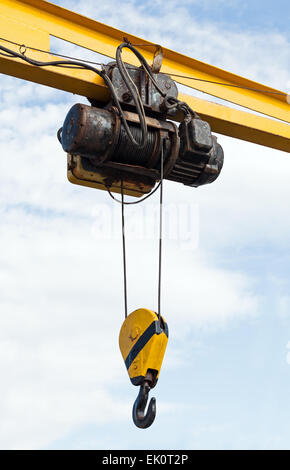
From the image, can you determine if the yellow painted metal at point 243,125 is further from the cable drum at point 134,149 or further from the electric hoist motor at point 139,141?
the cable drum at point 134,149

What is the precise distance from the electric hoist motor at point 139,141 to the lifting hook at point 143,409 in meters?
1.53

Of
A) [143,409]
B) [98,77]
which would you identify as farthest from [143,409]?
[98,77]

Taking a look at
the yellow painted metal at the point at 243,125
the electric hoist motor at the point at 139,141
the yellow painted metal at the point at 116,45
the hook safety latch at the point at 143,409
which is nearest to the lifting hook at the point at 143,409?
the hook safety latch at the point at 143,409

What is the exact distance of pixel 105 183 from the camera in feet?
16.5

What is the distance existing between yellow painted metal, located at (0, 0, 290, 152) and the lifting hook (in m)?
2.26

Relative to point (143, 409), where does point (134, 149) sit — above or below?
above

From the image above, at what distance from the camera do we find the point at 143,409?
414 cm

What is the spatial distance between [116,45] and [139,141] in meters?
1.06

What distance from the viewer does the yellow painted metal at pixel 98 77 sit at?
489 centimetres

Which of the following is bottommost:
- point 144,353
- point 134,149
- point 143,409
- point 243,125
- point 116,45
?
point 143,409

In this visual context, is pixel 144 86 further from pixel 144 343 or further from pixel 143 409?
pixel 143 409

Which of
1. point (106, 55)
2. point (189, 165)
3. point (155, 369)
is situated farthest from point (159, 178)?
point (155, 369)

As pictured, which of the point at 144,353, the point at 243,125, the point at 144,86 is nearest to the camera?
the point at 144,353

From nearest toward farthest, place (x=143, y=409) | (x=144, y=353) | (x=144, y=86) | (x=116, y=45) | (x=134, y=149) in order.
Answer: (x=143, y=409), (x=144, y=353), (x=134, y=149), (x=144, y=86), (x=116, y=45)
